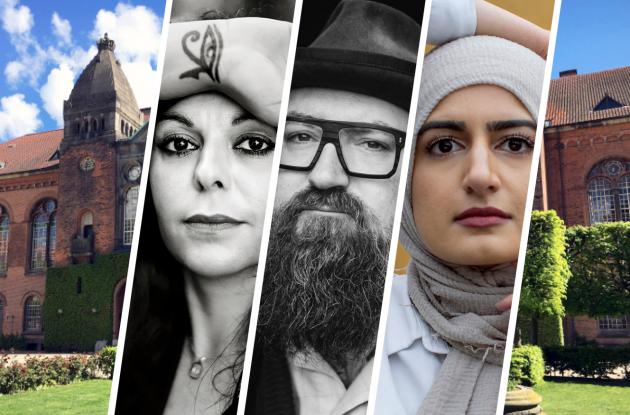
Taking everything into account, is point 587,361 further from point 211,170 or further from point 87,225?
point 87,225

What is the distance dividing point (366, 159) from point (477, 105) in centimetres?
89

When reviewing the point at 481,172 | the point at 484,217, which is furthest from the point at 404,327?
the point at 481,172

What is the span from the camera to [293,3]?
15.5ft

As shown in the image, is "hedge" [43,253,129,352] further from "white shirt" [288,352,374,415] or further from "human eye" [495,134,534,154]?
"human eye" [495,134,534,154]

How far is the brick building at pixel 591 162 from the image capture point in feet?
56.7

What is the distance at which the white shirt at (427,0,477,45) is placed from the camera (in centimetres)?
425

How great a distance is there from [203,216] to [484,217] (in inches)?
84.7

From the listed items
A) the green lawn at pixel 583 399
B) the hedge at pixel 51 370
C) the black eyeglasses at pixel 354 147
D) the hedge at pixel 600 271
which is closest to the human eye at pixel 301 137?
the black eyeglasses at pixel 354 147

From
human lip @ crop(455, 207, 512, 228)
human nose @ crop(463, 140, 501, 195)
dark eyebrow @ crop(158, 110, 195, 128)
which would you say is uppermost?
dark eyebrow @ crop(158, 110, 195, 128)

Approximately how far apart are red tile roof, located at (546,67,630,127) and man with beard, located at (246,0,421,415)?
51.2 feet

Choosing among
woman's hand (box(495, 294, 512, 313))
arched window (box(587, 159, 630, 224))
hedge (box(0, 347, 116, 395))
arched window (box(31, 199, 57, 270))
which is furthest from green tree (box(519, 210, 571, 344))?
arched window (box(31, 199, 57, 270))

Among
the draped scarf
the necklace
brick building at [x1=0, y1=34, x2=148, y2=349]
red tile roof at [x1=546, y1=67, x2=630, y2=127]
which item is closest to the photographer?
the draped scarf

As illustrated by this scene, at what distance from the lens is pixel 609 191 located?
17750mm

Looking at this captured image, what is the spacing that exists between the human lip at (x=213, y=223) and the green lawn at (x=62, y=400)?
533 cm
